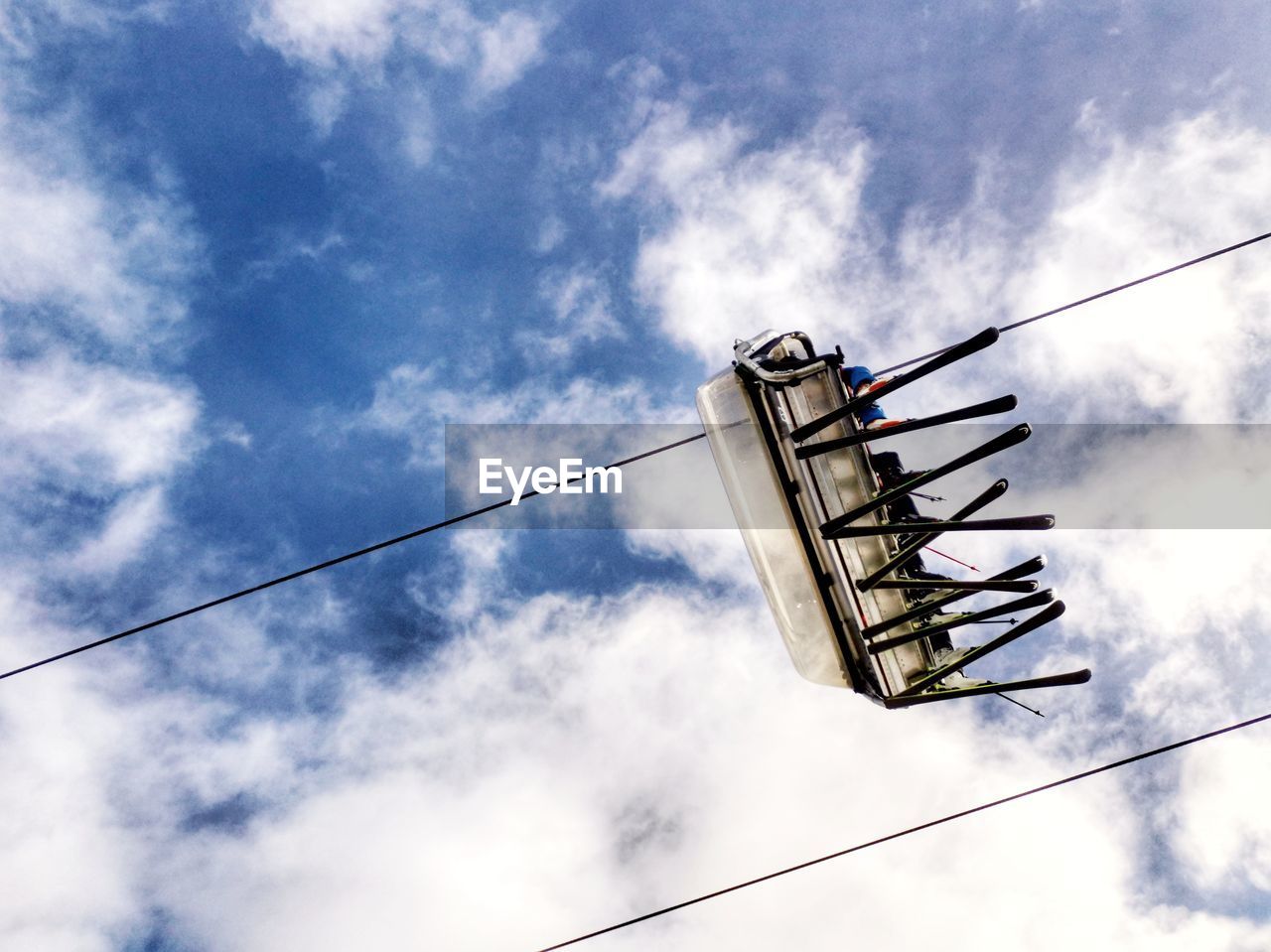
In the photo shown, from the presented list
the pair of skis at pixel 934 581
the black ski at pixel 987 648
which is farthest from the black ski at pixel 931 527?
the black ski at pixel 987 648

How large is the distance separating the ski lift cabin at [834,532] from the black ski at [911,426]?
0.02 m

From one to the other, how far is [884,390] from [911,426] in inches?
21.1

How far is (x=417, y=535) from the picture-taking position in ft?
28.5

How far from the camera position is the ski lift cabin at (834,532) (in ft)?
24.8

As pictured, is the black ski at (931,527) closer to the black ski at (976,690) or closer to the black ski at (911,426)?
the black ski at (911,426)

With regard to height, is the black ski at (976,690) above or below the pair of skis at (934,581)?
below

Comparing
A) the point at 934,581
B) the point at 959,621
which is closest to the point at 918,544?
the point at 934,581

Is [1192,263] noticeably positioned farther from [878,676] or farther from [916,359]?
[878,676]

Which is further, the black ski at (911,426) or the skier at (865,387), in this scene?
the skier at (865,387)

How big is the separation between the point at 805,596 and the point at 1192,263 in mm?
5178

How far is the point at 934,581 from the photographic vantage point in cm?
784

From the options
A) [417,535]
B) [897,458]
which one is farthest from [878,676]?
[417,535]

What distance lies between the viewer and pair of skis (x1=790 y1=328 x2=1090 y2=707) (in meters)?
7.11

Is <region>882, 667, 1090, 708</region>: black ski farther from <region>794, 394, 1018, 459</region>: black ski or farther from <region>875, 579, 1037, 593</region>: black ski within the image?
<region>794, 394, 1018, 459</region>: black ski
